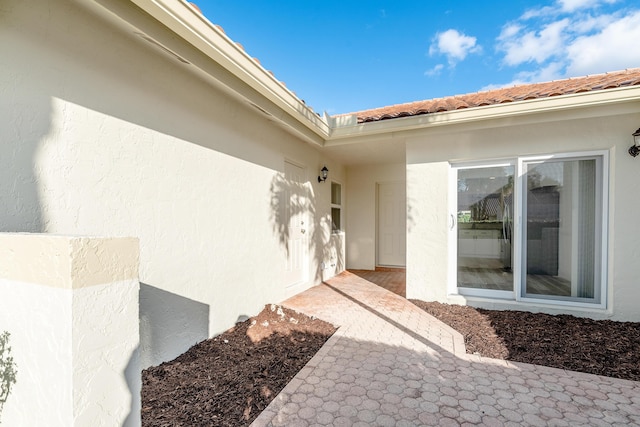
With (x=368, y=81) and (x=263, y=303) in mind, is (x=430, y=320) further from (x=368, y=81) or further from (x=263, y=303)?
(x=368, y=81)

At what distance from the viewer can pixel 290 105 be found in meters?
4.18

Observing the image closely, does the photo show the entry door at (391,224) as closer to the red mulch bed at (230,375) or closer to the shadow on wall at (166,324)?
the red mulch bed at (230,375)

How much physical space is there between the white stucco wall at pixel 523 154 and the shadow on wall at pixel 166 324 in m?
3.69

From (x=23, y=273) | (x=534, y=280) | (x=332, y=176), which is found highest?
(x=332, y=176)

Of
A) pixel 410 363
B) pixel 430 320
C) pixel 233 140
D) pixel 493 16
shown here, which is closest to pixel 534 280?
pixel 430 320

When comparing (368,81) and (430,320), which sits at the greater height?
(368,81)

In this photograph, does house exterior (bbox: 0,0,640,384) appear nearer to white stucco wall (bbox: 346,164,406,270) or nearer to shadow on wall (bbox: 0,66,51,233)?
shadow on wall (bbox: 0,66,51,233)

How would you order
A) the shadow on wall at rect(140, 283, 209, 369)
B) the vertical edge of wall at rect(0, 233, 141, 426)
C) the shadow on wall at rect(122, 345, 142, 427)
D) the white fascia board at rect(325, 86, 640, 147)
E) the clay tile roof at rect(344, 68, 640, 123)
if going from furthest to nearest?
the clay tile roof at rect(344, 68, 640, 123) → the white fascia board at rect(325, 86, 640, 147) → the shadow on wall at rect(140, 283, 209, 369) → the shadow on wall at rect(122, 345, 142, 427) → the vertical edge of wall at rect(0, 233, 141, 426)

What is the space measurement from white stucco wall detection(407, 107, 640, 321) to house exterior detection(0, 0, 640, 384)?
0.02 metres

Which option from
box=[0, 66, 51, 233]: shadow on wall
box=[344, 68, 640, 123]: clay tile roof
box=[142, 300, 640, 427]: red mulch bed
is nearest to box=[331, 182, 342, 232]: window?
box=[344, 68, 640, 123]: clay tile roof

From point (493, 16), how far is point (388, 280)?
653cm

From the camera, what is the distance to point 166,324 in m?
2.97

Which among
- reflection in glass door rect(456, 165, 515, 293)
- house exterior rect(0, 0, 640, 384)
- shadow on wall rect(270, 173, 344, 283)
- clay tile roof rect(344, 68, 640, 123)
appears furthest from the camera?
shadow on wall rect(270, 173, 344, 283)

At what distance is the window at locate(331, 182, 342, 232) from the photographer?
777 cm
